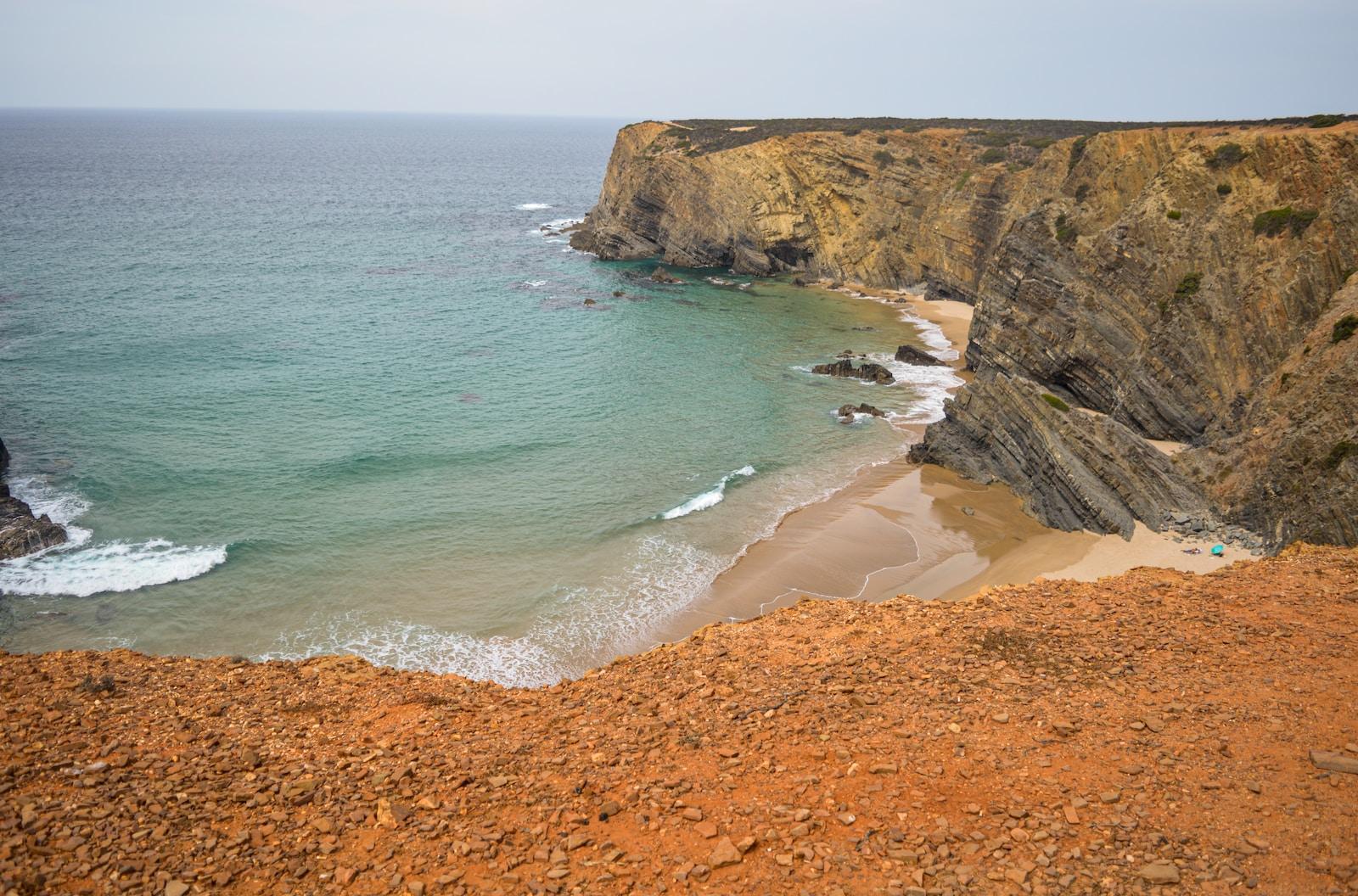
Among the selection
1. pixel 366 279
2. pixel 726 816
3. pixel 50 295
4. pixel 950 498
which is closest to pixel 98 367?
pixel 50 295

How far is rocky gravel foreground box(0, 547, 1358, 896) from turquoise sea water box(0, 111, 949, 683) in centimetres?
1008

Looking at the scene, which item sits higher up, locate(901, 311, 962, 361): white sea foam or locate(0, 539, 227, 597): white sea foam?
locate(901, 311, 962, 361): white sea foam

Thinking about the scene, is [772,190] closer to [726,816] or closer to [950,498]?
[950,498]

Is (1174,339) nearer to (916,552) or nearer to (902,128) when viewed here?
(916,552)

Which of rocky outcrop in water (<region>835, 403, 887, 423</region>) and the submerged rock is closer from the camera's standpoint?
rocky outcrop in water (<region>835, 403, 887, 423</region>)

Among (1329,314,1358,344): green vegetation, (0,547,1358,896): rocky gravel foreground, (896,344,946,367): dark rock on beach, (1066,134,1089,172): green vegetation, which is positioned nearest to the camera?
(0,547,1358,896): rocky gravel foreground

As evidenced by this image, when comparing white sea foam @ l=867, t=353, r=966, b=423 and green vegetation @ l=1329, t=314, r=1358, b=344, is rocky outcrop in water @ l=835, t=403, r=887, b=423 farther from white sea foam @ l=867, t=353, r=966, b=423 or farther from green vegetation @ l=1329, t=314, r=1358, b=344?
green vegetation @ l=1329, t=314, r=1358, b=344

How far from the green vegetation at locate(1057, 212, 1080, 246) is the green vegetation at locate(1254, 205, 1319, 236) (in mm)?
9836

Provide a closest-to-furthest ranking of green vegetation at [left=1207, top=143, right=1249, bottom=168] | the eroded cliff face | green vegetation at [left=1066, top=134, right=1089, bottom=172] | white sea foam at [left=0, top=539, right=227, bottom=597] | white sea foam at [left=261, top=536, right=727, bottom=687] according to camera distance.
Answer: white sea foam at [left=261, top=536, right=727, bottom=687] → the eroded cliff face → white sea foam at [left=0, top=539, right=227, bottom=597] → green vegetation at [left=1207, top=143, right=1249, bottom=168] → green vegetation at [left=1066, top=134, right=1089, bottom=172]

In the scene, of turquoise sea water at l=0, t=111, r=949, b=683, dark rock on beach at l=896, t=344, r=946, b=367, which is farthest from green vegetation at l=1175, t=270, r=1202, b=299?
dark rock on beach at l=896, t=344, r=946, b=367

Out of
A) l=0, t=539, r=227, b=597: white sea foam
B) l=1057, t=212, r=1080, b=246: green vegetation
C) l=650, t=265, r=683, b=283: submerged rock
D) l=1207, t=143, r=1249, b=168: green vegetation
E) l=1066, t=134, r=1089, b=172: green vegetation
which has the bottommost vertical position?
l=0, t=539, r=227, b=597: white sea foam

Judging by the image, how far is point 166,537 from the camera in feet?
102

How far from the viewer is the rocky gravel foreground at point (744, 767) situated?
10.2 metres

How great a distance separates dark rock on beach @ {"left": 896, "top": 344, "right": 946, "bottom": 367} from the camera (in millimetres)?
55938
